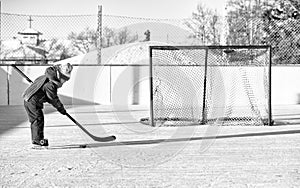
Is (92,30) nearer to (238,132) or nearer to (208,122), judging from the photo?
(208,122)

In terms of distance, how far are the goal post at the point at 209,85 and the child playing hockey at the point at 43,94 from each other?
3005 millimetres

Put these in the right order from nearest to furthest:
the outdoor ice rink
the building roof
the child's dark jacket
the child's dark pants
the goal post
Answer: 1. the outdoor ice rink
2. the child's dark jacket
3. the child's dark pants
4. the goal post
5. the building roof

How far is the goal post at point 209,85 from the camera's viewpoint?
9430 millimetres

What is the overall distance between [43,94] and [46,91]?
203 mm

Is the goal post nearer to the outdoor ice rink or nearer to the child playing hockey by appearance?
the outdoor ice rink

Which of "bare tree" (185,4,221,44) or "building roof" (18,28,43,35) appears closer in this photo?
"building roof" (18,28,43,35)

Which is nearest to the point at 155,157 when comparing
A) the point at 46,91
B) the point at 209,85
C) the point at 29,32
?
the point at 46,91

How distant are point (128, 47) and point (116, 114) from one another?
664 cm

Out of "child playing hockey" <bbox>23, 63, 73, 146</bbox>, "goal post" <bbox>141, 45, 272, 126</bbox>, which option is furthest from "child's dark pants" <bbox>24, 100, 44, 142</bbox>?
"goal post" <bbox>141, 45, 272, 126</bbox>

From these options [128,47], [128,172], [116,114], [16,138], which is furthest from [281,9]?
[128,172]

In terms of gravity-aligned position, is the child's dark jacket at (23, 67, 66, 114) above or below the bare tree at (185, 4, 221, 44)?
below

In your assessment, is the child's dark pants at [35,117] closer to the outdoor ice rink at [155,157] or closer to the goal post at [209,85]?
the outdoor ice rink at [155,157]

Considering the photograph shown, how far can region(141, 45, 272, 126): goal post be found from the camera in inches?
371

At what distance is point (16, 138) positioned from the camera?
715 cm
